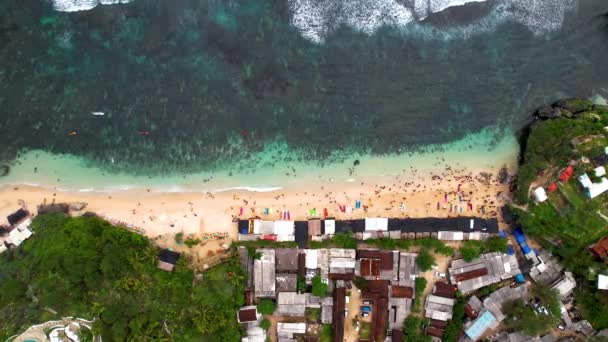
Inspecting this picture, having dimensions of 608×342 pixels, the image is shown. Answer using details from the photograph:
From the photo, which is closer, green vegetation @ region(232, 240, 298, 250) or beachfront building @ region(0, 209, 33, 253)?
beachfront building @ region(0, 209, 33, 253)

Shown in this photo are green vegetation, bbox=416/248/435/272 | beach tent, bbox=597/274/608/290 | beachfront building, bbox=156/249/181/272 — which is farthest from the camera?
green vegetation, bbox=416/248/435/272

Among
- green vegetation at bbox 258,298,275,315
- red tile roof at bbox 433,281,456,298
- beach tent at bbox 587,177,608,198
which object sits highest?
beach tent at bbox 587,177,608,198

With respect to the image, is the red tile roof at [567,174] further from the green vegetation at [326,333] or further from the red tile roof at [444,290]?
the green vegetation at [326,333]

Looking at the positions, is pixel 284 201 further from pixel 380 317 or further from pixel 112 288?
pixel 112 288

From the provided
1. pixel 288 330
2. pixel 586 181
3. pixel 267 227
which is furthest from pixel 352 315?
pixel 586 181

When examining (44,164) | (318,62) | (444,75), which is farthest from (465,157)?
(44,164)

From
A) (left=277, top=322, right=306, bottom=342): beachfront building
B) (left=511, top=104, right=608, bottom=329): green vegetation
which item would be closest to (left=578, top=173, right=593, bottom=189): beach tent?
(left=511, top=104, right=608, bottom=329): green vegetation

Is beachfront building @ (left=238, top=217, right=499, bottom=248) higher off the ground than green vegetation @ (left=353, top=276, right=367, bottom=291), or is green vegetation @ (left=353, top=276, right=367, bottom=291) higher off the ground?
beachfront building @ (left=238, top=217, right=499, bottom=248)

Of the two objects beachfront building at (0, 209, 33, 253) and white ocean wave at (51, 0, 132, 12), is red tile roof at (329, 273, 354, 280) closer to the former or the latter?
beachfront building at (0, 209, 33, 253)
